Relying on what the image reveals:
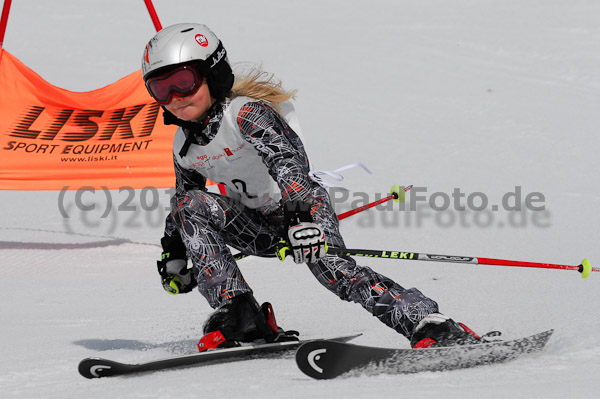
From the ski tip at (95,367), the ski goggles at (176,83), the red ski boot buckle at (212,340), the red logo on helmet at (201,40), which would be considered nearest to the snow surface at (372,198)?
the ski tip at (95,367)

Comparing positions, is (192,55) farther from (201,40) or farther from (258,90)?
(258,90)

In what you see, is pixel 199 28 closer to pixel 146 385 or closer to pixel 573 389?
pixel 146 385

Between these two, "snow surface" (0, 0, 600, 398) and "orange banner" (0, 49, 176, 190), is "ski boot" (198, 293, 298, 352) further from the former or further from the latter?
"orange banner" (0, 49, 176, 190)

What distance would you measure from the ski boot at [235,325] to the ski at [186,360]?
0.26 feet

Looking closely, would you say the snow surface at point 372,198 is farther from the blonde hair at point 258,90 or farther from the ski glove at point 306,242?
the blonde hair at point 258,90

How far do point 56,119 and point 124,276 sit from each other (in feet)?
6.82

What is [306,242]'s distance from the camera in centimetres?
324

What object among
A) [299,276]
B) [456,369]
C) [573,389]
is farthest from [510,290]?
[573,389]

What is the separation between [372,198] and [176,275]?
137 inches

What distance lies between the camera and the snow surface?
10.4 ft

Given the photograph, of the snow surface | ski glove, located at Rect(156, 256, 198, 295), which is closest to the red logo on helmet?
ski glove, located at Rect(156, 256, 198, 295)

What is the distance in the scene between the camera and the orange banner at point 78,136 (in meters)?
6.82

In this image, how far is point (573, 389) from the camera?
2.56m

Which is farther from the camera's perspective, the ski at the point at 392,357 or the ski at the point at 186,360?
the ski at the point at 186,360
